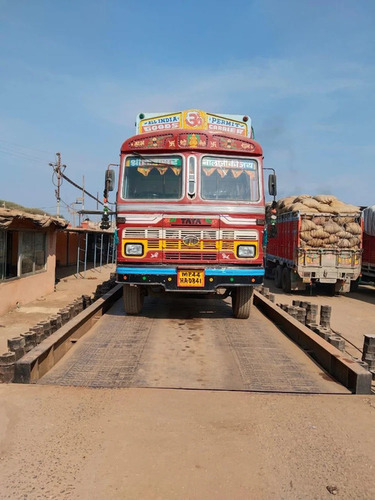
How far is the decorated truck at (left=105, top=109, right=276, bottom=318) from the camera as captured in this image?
6008 mm

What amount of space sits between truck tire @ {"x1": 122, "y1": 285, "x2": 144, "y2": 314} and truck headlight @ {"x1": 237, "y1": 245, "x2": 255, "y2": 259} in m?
1.78

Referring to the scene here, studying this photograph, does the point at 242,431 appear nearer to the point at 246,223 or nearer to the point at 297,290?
the point at 246,223

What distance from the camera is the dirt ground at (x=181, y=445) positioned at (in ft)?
7.64

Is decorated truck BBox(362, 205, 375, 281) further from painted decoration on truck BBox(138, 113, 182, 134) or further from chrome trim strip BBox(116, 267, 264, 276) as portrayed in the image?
painted decoration on truck BBox(138, 113, 182, 134)

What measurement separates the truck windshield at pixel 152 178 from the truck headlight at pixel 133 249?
764mm

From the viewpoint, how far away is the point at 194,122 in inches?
259

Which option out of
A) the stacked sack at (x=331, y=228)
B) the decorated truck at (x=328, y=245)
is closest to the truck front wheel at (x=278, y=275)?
the decorated truck at (x=328, y=245)

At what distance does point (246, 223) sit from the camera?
6.10 m

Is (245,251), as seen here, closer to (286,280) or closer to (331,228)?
(331,228)

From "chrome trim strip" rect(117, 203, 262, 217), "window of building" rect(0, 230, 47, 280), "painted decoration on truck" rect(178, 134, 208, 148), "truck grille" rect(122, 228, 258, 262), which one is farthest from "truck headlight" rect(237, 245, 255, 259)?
"window of building" rect(0, 230, 47, 280)

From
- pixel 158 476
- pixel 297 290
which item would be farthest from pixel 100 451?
pixel 297 290

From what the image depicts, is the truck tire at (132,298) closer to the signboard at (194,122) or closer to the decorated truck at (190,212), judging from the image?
the decorated truck at (190,212)

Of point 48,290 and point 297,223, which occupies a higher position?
point 297,223

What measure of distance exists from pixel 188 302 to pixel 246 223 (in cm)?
271
